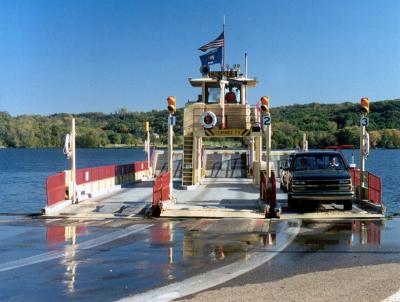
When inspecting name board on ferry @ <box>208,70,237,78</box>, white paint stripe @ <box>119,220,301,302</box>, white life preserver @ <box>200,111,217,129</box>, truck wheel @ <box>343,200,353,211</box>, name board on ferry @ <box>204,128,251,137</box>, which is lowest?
white paint stripe @ <box>119,220,301,302</box>

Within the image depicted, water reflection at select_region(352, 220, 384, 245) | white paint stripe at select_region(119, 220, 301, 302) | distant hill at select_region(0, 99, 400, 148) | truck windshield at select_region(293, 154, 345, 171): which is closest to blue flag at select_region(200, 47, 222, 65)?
truck windshield at select_region(293, 154, 345, 171)

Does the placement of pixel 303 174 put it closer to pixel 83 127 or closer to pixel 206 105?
pixel 206 105

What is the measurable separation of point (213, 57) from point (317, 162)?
11.6 m

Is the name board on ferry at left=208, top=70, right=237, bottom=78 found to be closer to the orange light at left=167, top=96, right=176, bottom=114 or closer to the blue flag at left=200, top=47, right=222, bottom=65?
the blue flag at left=200, top=47, right=222, bottom=65

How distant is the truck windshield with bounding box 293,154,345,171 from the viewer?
17.8 m

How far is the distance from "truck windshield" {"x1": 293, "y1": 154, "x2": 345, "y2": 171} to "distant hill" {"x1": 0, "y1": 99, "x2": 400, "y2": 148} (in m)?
45.9

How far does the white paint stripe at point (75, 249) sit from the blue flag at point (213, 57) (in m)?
15.0

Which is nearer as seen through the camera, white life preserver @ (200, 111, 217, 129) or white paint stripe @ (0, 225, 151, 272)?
white paint stripe @ (0, 225, 151, 272)

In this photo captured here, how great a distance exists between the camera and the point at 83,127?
15812 cm

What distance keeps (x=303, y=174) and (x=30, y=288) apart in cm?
1036

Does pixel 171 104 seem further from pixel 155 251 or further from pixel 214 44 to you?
pixel 214 44

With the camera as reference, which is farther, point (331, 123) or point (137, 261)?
point (331, 123)

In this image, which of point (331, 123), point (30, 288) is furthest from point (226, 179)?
point (331, 123)

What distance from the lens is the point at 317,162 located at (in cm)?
1805
